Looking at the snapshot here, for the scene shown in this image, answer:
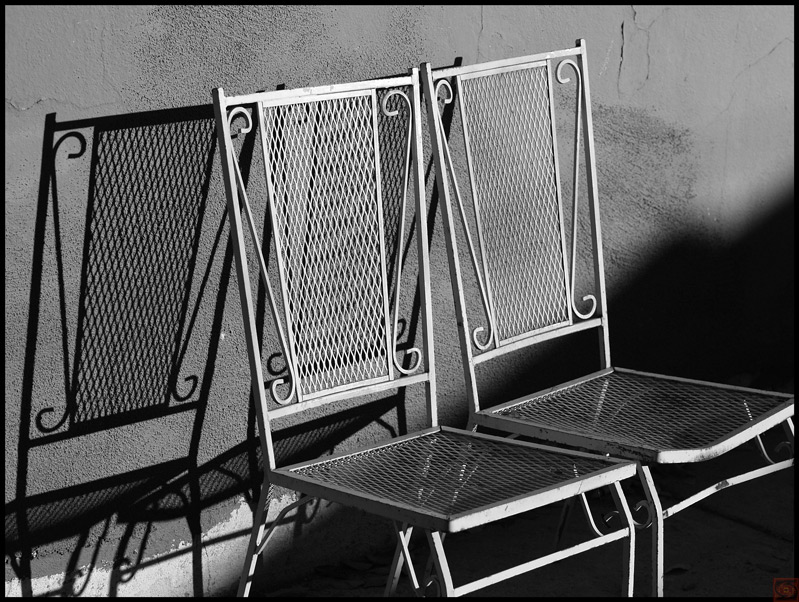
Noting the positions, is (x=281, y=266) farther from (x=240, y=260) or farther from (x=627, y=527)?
(x=627, y=527)

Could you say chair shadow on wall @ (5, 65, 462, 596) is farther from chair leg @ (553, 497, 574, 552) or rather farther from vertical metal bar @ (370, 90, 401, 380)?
chair leg @ (553, 497, 574, 552)

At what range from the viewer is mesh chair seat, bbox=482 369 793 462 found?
2148 mm

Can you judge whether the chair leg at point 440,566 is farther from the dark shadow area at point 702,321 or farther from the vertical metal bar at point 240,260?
the dark shadow area at point 702,321

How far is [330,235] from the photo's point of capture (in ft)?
7.27

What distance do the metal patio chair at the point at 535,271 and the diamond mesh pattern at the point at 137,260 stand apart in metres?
0.55

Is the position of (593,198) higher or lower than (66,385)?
higher

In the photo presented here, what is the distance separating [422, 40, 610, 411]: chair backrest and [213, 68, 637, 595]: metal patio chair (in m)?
0.12

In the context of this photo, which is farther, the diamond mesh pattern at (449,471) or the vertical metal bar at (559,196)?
the vertical metal bar at (559,196)

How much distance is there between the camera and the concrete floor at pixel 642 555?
2.62m

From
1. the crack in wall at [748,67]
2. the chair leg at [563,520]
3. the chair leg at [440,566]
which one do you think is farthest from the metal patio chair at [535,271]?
the crack in wall at [748,67]

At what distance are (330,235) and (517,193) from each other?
20.4 inches

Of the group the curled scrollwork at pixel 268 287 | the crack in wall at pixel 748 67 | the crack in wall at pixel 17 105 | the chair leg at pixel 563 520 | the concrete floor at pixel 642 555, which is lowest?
the concrete floor at pixel 642 555

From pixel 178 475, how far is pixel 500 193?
0.96 m

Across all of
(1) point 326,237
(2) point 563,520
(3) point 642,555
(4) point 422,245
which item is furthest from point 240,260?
(3) point 642,555
